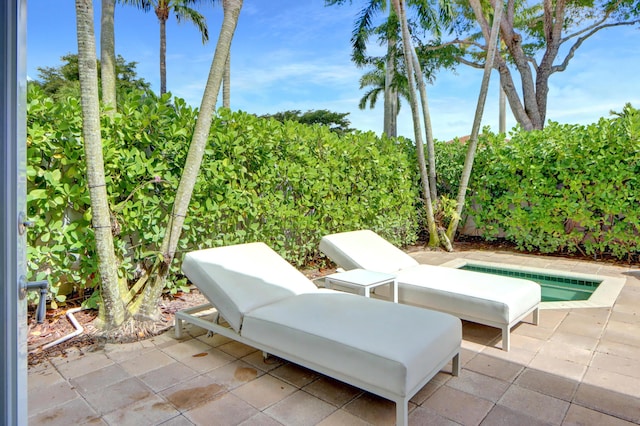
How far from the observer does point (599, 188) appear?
7.03m

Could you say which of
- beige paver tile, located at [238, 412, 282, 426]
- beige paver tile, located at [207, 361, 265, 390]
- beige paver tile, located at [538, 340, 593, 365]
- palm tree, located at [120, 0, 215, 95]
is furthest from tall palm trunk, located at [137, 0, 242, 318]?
palm tree, located at [120, 0, 215, 95]

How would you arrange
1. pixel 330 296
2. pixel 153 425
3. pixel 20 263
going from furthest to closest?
pixel 330 296 < pixel 153 425 < pixel 20 263

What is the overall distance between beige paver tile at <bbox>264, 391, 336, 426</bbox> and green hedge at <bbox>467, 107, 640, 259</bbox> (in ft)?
22.3

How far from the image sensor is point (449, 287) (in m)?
3.83

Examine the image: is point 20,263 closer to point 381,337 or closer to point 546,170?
point 381,337

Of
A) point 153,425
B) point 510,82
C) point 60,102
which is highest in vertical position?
point 510,82

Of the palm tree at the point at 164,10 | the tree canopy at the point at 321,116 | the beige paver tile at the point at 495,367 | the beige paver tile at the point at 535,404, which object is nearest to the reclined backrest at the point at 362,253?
the beige paver tile at the point at 495,367

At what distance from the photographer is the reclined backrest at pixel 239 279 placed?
3.19 meters

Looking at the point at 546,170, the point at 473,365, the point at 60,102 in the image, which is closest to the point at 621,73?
the point at 546,170

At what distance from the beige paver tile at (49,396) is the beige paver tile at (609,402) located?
3.34 meters

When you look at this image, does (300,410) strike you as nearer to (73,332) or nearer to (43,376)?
(43,376)

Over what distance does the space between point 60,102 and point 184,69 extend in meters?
17.7

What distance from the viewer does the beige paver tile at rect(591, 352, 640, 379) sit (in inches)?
117

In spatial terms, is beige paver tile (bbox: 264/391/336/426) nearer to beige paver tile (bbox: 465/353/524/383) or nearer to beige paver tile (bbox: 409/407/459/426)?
beige paver tile (bbox: 409/407/459/426)
